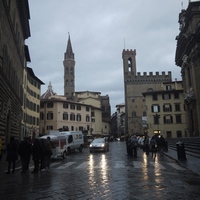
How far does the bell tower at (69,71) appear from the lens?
103375 millimetres

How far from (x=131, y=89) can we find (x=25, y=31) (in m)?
50.6


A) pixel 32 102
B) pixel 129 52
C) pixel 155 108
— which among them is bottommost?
pixel 155 108

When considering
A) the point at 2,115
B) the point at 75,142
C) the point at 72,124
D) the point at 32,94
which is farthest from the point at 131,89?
the point at 2,115

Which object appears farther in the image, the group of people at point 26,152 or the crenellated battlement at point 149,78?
the crenellated battlement at point 149,78

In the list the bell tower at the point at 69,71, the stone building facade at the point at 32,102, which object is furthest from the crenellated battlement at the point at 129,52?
the stone building facade at the point at 32,102

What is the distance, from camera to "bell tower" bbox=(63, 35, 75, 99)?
103375 millimetres

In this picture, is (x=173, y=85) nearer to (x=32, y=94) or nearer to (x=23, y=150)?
(x=32, y=94)

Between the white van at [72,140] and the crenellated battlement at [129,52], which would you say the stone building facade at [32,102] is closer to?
the white van at [72,140]

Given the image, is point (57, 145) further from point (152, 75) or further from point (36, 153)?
point (152, 75)

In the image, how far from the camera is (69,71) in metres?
107

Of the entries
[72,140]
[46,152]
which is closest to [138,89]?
[72,140]

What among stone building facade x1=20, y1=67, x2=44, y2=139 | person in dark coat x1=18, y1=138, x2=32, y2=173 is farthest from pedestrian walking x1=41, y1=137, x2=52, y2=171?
stone building facade x1=20, y1=67, x2=44, y2=139

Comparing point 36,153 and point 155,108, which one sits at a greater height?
point 155,108

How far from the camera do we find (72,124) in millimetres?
59156
